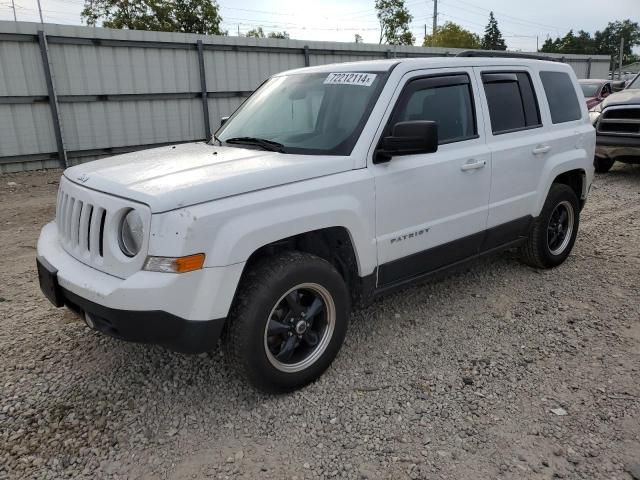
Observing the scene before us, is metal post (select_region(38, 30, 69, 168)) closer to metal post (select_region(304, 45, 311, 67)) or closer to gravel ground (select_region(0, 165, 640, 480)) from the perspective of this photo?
metal post (select_region(304, 45, 311, 67))

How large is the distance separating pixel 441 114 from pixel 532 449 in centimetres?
224

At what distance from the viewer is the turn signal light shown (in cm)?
248

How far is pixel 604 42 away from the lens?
106 meters

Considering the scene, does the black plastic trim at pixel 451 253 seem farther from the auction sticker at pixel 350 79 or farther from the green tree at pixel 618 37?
the green tree at pixel 618 37

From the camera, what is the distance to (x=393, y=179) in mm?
3318

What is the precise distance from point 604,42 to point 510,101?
121385mm

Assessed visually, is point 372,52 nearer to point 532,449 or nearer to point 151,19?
point 532,449

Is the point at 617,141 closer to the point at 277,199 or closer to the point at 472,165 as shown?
the point at 472,165

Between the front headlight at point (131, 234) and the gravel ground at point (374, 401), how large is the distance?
0.96 metres

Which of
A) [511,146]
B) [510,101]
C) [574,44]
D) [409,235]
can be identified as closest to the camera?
[409,235]

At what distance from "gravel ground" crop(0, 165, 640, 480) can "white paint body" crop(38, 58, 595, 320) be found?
68cm

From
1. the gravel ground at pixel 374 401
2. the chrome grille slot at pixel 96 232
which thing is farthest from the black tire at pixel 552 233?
the chrome grille slot at pixel 96 232

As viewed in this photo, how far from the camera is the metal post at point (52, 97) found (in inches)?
378

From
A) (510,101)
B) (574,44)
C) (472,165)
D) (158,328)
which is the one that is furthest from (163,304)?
(574,44)
